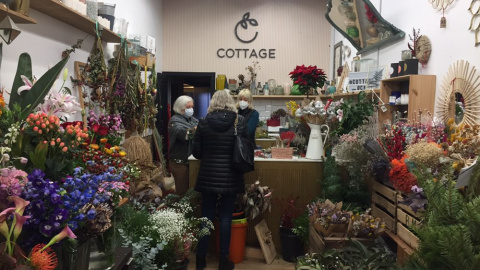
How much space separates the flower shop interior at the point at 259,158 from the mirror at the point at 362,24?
2cm

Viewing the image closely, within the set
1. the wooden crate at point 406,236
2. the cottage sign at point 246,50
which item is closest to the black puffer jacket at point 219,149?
the wooden crate at point 406,236

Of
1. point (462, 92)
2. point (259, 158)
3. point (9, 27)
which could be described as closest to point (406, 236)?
point (462, 92)

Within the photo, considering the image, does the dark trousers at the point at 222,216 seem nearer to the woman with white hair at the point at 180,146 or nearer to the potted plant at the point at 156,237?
the potted plant at the point at 156,237

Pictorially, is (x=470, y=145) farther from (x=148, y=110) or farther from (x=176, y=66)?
(x=176, y=66)

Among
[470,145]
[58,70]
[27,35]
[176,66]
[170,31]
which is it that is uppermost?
[170,31]

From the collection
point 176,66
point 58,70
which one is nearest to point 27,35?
point 58,70

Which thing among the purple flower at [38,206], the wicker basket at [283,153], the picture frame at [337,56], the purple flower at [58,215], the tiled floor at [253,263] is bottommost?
the tiled floor at [253,263]

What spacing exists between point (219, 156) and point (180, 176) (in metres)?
0.99

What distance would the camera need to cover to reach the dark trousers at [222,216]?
3.89 metres

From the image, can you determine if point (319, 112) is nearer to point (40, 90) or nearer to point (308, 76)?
point (308, 76)

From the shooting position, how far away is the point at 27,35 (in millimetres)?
2523

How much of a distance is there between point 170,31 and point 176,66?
2.20ft

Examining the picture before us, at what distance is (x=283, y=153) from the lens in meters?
4.37

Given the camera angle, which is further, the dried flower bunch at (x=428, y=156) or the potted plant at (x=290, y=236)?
the potted plant at (x=290, y=236)
